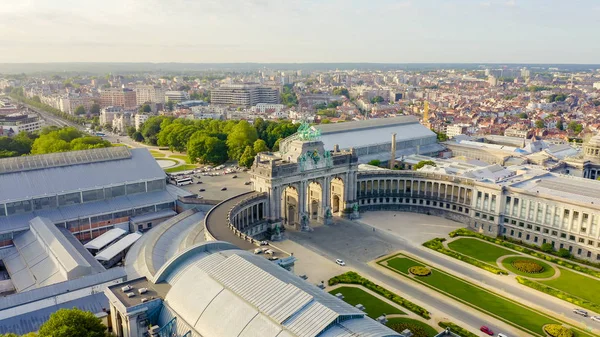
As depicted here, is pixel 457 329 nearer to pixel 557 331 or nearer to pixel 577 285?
pixel 557 331

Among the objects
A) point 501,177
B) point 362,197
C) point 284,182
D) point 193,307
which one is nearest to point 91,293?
point 193,307

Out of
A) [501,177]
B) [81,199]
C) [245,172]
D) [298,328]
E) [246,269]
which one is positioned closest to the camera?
[298,328]

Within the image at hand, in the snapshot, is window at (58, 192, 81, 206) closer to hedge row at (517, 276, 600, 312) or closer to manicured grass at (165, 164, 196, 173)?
manicured grass at (165, 164, 196, 173)

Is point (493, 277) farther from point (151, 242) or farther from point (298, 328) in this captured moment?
point (151, 242)

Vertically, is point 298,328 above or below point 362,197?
above

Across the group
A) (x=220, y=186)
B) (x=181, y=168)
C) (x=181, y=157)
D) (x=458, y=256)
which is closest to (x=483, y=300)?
(x=458, y=256)

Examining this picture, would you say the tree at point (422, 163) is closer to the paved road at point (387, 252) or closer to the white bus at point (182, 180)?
the paved road at point (387, 252)

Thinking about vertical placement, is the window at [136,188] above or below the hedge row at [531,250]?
above

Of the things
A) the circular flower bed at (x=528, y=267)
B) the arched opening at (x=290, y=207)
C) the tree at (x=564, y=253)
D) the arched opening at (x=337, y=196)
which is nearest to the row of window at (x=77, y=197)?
Answer: the arched opening at (x=290, y=207)
